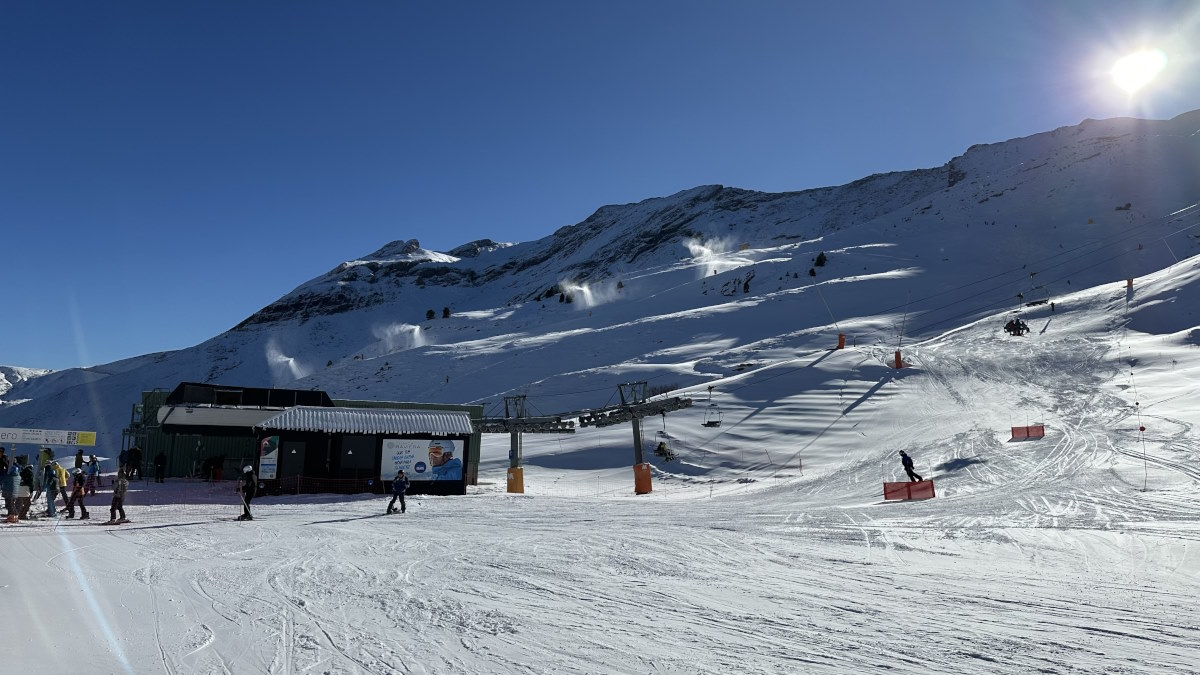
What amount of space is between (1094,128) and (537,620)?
139 meters

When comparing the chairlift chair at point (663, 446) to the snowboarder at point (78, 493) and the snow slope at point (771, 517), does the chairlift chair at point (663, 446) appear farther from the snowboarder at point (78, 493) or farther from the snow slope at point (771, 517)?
the snowboarder at point (78, 493)

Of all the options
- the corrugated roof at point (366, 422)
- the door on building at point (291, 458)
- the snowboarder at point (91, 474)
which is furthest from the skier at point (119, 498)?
the door on building at point (291, 458)

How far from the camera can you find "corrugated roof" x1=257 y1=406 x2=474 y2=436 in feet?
84.8

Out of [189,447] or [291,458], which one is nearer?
[291,458]

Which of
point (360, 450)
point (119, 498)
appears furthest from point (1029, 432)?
point (119, 498)

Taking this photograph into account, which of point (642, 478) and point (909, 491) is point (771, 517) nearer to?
point (909, 491)

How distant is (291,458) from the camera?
26.0 m

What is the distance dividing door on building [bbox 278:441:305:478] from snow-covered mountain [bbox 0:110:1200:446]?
70.7ft

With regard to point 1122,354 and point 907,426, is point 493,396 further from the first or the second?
point 1122,354

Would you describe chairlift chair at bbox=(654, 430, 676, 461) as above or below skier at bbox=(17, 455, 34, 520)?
above

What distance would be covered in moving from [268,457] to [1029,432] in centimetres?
2823

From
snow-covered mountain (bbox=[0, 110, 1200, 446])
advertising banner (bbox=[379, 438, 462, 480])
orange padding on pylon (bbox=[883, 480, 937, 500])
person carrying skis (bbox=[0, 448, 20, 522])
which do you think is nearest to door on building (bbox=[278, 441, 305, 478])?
advertising banner (bbox=[379, 438, 462, 480])

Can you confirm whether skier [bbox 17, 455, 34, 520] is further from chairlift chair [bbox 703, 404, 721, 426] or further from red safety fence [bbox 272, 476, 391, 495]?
chairlift chair [bbox 703, 404, 721, 426]

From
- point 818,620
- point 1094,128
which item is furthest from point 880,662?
point 1094,128
